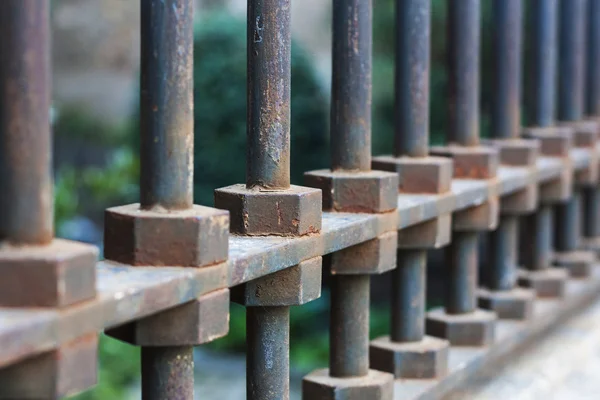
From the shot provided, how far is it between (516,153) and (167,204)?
4.49ft

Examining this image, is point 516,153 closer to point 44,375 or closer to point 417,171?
point 417,171

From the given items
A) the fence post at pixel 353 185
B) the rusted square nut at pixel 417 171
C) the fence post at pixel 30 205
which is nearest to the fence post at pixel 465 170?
the rusted square nut at pixel 417 171

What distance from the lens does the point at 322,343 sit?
696 centimetres

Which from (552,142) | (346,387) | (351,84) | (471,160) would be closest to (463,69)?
A: (471,160)

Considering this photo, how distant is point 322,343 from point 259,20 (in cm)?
571

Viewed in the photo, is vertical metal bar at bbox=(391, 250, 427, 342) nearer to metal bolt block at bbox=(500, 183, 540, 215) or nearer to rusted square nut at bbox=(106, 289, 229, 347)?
metal bolt block at bbox=(500, 183, 540, 215)

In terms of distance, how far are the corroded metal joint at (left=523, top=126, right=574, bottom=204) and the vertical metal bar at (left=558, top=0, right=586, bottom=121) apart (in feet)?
0.86

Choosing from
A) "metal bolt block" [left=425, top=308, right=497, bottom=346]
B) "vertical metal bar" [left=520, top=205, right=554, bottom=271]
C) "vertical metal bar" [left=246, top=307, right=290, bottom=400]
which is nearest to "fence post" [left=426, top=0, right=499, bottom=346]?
"metal bolt block" [left=425, top=308, right=497, bottom=346]

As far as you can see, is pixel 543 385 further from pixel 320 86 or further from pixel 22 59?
pixel 320 86

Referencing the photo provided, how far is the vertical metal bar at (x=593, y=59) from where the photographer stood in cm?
308

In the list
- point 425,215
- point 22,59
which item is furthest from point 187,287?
point 425,215

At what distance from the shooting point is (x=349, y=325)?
5.60 ft

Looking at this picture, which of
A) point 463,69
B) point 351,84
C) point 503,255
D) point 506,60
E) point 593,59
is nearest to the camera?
point 351,84

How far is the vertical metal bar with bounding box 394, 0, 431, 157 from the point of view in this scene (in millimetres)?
1844
